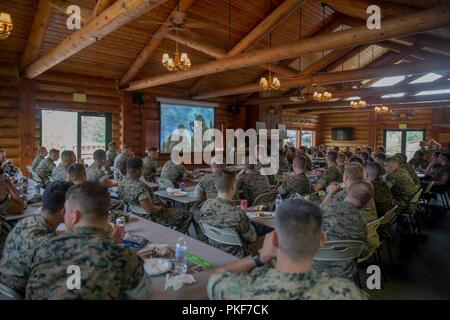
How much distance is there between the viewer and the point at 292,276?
140 cm

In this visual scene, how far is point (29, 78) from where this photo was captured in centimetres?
845

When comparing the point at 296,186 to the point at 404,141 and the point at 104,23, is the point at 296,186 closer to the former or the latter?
the point at 104,23

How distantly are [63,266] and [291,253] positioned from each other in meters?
1.12

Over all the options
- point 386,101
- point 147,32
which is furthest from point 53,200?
point 386,101

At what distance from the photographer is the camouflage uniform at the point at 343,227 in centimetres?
276

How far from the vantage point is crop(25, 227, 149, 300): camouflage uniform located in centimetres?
149

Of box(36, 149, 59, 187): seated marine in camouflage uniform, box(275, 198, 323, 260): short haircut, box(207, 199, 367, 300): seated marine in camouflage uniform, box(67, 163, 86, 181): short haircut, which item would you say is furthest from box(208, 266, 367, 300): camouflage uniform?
box(36, 149, 59, 187): seated marine in camouflage uniform

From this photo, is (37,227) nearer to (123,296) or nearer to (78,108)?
(123,296)

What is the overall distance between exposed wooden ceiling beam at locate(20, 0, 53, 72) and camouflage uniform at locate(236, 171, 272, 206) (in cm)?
556

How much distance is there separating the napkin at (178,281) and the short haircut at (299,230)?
74 cm

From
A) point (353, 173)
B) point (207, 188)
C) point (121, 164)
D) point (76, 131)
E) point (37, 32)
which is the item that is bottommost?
point (207, 188)

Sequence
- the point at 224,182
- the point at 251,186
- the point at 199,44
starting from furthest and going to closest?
1. the point at 199,44
2. the point at 251,186
3. the point at 224,182

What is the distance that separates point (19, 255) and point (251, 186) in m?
3.80

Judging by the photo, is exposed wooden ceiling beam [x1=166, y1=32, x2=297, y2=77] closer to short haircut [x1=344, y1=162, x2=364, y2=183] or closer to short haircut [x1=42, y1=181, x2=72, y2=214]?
short haircut [x1=344, y1=162, x2=364, y2=183]
